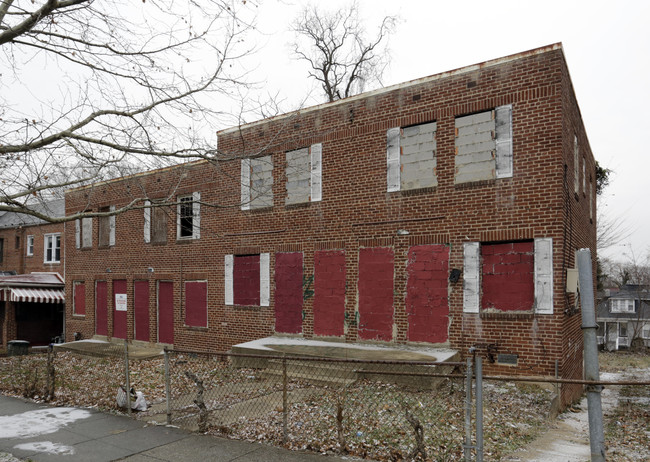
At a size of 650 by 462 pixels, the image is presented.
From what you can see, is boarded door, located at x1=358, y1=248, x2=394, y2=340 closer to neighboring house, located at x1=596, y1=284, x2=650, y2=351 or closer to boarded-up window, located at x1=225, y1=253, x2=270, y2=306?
boarded-up window, located at x1=225, y1=253, x2=270, y2=306

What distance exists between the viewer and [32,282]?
77.2ft

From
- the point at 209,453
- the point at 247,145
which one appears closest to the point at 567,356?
the point at 209,453

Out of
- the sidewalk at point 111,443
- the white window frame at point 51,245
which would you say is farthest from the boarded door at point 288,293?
the white window frame at point 51,245

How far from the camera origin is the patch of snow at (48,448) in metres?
6.44

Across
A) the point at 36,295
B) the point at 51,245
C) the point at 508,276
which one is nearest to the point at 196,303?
the point at 508,276

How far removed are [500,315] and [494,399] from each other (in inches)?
77.0

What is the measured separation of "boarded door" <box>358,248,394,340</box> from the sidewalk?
19.4 feet

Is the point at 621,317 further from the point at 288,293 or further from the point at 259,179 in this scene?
the point at 259,179

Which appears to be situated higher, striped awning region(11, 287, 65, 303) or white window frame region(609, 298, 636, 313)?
striped awning region(11, 287, 65, 303)

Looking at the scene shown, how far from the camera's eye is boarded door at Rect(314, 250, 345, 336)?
12.7 m

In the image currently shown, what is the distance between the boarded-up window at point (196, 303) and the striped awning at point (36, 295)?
11174 millimetres

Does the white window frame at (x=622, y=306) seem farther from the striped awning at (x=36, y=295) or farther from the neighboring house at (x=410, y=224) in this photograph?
the striped awning at (x=36, y=295)

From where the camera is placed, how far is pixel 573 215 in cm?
1141

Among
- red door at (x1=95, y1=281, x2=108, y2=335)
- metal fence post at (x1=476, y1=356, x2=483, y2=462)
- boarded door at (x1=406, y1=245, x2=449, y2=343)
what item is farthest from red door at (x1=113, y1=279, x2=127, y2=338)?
metal fence post at (x1=476, y1=356, x2=483, y2=462)
